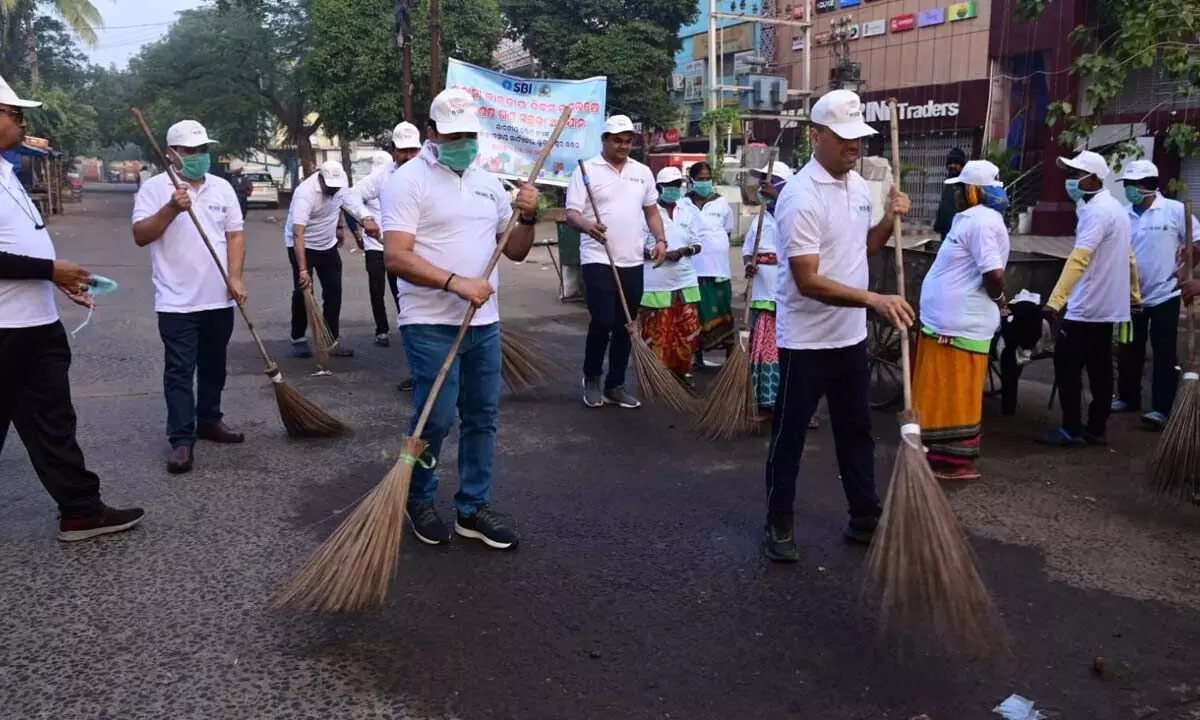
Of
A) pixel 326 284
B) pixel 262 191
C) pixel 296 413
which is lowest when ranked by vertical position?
pixel 296 413

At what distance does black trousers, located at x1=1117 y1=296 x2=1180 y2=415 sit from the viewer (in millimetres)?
6207

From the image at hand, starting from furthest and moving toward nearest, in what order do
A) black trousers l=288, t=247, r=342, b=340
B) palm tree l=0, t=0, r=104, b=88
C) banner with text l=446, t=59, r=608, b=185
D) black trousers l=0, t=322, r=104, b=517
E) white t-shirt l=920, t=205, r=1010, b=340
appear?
palm tree l=0, t=0, r=104, b=88
banner with text l=446, t=59, r=608, b=185
black trousers l=288, t=247, r=342, b=340
white t-shirt l=920, t=205, r=1010, b=340
black trousers l=0, t=322, r=104, b=517

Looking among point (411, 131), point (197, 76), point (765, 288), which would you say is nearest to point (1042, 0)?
point (765, 288)

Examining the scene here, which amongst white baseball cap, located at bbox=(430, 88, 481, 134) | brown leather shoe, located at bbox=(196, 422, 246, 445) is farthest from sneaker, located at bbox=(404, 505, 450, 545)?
brown leather shoe, located at bbox=(196, 422, 246, 445)

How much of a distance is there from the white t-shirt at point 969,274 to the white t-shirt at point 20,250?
409cm

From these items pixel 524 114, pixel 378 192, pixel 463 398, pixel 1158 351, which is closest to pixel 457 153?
pixel 463 398

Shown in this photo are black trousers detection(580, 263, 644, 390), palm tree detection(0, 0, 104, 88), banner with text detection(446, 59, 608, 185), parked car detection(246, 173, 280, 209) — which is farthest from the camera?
parked car detection(246, 173, 280, 209)

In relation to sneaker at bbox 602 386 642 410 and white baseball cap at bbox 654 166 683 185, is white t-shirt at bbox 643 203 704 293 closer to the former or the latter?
white baseball cap at bbox 654 166 683 185

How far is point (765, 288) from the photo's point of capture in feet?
19.9

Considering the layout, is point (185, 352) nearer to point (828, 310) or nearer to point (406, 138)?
point (406, 138)

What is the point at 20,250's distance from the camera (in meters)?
3.82

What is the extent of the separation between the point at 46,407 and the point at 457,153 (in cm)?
193

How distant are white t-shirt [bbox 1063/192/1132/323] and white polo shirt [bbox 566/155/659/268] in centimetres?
258

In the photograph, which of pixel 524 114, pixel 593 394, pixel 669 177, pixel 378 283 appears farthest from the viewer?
pixel 524 114
